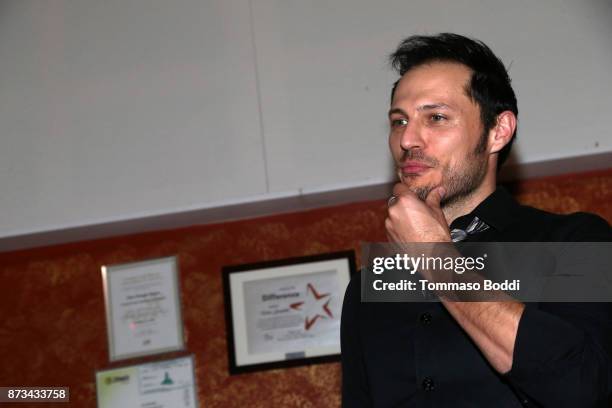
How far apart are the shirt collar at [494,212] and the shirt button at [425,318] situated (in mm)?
229

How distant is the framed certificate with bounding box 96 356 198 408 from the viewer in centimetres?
258

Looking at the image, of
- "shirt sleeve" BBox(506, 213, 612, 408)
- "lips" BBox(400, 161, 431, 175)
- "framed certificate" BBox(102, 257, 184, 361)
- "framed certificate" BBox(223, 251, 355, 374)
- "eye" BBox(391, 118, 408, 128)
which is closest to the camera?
"shirt sleeve" BBox(506, 213, 612, 408)

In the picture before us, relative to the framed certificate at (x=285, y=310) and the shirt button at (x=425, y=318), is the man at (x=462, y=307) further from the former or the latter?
the framed certificate at (x=285, y=310)

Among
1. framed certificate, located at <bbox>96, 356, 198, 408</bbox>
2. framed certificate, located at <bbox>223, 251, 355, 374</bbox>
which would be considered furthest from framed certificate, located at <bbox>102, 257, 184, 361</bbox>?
framed certificate, located at <bbox>223, 251, 355, 374</bbox>

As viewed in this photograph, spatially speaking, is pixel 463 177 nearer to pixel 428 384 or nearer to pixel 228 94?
pixel 428 384

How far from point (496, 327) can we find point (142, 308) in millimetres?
1785

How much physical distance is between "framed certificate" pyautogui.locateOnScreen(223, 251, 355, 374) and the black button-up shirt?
0.95 metres

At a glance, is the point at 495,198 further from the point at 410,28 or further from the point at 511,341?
the point at 410,28

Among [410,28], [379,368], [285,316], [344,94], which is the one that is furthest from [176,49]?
[379,368]

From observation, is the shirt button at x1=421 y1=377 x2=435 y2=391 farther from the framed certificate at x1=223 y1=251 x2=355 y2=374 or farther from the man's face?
the framed certificate at x1=223 y1=251 x2=355 y2=374

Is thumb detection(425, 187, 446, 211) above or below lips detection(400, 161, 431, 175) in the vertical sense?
below

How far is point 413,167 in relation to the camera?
1491 millimetres

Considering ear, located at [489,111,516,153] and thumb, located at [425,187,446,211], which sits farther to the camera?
ear, located at [489,111,516,153]

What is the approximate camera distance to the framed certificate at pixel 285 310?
2547 millimetres
